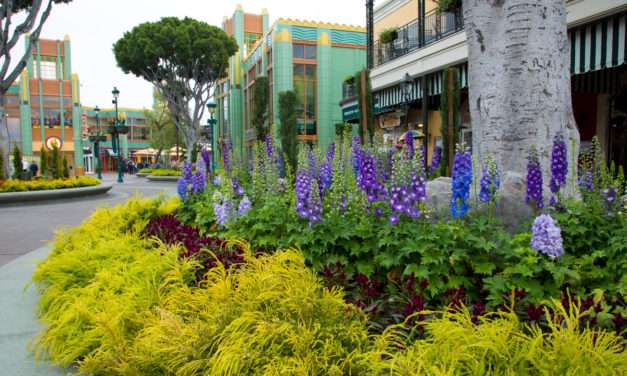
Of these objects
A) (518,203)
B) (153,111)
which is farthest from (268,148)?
(153,111)

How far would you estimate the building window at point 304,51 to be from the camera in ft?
115

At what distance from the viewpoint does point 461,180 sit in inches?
125

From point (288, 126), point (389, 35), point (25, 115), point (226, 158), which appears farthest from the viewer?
point (25, 115)

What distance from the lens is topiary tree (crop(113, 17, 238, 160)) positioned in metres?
28.0

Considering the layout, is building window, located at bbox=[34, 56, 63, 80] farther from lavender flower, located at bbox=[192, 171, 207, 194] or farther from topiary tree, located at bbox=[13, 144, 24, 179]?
lavender flower, located at bbox=[192, 171, 207, 194]

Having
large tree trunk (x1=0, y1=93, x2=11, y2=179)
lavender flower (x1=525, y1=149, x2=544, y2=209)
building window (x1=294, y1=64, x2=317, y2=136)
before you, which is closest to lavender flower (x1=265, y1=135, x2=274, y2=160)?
lavender flower (x1=525, y1=149, x2=544, y2=209)

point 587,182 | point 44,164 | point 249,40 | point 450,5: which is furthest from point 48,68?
point 587,182

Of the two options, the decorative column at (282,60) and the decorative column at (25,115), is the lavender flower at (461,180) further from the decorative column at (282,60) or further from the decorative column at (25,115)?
the decorative column at (25,115)

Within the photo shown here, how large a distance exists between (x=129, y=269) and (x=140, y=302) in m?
0.69

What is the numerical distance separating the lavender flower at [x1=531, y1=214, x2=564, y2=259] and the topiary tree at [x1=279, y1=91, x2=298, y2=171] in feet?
35.6

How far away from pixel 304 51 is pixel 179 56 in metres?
11.0

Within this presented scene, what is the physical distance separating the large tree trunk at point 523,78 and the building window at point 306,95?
102ft

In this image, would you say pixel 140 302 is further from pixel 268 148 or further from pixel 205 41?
pixel 205 41

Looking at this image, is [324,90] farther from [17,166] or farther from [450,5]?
[17,166]
